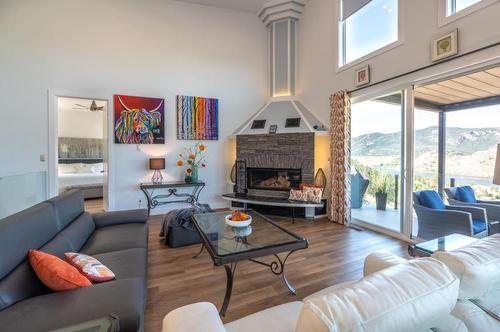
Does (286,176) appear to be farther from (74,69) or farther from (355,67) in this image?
(74,69)

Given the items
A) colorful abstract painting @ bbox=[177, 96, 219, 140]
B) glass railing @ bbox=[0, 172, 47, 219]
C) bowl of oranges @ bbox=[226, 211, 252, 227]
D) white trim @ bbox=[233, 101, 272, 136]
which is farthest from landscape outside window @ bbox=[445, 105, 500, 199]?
glass railing @ bbox=[0, 172, 47, 219]

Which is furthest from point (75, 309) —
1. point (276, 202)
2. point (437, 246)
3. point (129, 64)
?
point (129, 64)

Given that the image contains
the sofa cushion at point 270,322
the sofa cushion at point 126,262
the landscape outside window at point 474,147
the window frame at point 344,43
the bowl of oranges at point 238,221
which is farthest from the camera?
the window frame at point 344,43

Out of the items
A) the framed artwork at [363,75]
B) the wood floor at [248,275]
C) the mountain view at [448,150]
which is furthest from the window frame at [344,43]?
the wood floor at [248,275]

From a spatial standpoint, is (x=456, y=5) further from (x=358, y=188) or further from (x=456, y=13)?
(x=358, y=188)

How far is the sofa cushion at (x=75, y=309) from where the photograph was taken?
1067 mm

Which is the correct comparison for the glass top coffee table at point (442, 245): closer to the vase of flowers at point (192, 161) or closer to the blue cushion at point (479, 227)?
the blue cushion at point (479, 227)

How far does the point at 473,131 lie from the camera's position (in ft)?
9.82

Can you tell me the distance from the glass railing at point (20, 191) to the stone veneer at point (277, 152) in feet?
11.6

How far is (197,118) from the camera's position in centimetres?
517

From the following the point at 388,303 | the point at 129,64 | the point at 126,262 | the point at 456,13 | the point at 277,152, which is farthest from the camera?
the point at 277,152

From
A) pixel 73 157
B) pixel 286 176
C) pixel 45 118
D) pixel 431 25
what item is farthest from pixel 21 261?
pixel 73 157

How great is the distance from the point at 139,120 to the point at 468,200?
18.2 feet

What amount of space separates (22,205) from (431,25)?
606 centimetres
